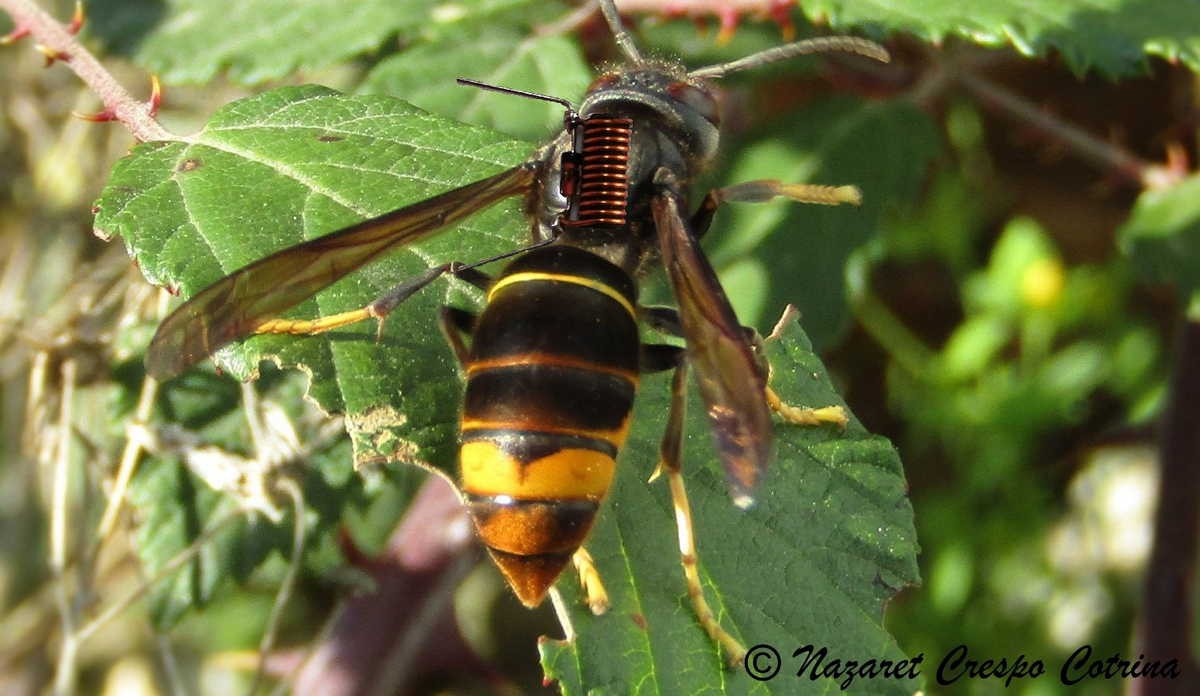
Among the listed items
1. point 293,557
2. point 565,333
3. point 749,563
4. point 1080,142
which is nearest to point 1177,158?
point 1080,142

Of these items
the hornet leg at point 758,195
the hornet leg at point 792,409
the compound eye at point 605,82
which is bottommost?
the hornet leg at point 792,409

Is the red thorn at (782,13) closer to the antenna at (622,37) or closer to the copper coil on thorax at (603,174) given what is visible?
the antenna at (622,37)

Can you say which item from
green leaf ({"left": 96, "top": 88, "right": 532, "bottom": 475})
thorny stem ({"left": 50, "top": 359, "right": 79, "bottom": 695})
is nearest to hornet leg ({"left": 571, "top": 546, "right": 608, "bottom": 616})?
green leaf ({"left": 96, "top": 88, "right": 532, "bottom": 475})

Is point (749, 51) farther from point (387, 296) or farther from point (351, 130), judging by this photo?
point (387, 296)

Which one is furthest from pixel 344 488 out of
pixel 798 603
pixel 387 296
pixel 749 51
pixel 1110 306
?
pixel 1110 306

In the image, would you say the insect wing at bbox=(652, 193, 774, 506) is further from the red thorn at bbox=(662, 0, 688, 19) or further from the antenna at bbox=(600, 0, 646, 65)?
the red thorn at bbox=(662, 0, 688, 19)

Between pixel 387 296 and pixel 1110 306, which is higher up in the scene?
pixel 387 296

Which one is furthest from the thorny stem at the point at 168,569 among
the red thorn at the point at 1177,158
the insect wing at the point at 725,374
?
the red thorn at the point at 1177,158
